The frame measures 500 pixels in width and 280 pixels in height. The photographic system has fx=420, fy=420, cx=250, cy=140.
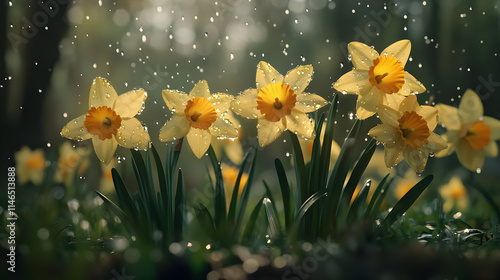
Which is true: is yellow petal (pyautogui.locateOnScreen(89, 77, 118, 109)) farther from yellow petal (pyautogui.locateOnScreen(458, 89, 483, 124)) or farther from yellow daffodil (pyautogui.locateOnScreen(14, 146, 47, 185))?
yellow daffodil (pyautogui.locateOnScreen(14, 146, 47, 185))

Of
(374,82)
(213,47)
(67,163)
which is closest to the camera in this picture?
(374,82)

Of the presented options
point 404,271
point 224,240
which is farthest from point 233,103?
point 404,271

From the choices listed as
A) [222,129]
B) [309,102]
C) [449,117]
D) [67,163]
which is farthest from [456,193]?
[67,163]

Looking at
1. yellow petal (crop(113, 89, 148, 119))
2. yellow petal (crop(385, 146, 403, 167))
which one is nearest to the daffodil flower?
yellow petal (crop(113, 89, 148, 119))

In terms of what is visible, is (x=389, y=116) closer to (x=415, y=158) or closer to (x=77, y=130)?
(x=415, y=158)

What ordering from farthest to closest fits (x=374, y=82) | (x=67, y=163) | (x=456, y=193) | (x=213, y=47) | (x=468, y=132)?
1. (x=213, y=47)
2. (x=456, y=193)
3. (x=67, y=163)
4. (x=468, y=132)
5. (x=374, y=82)

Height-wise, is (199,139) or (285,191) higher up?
(199,139)
